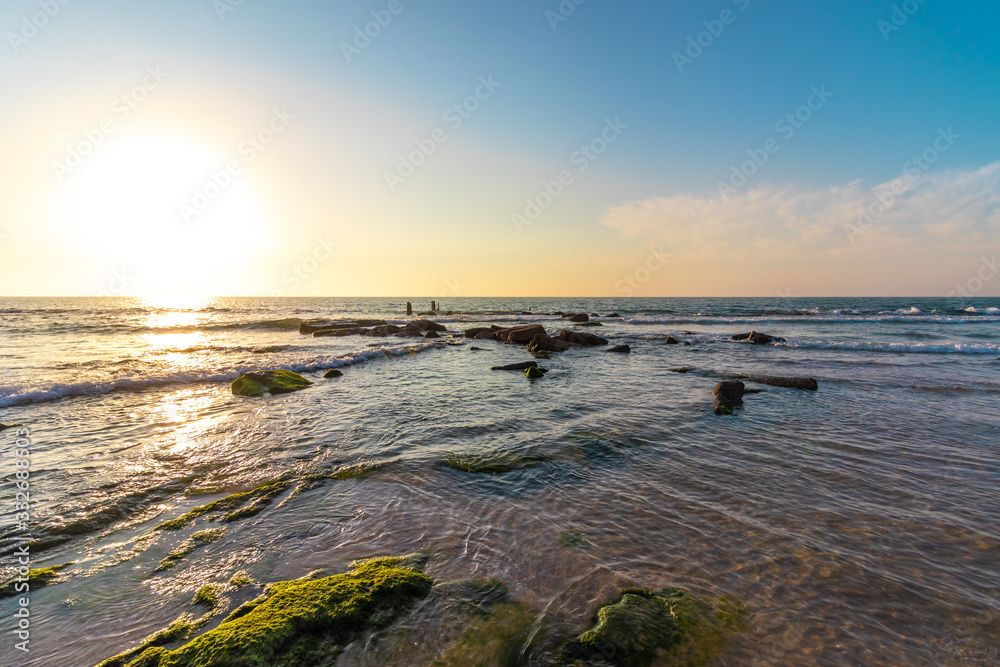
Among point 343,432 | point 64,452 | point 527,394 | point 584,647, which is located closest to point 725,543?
point 584,647

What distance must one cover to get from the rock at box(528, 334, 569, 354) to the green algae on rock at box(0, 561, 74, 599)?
67.7ft

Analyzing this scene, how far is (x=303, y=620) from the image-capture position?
3262mm

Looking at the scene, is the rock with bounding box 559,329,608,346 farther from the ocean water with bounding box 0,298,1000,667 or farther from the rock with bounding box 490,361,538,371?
the ocean water with bounding box 0,298,1000,667

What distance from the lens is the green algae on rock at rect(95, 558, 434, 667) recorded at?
2.92m

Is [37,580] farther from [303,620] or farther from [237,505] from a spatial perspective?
[303,620]

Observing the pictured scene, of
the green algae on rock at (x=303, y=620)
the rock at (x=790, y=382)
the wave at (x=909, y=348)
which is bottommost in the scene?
the wave at (x=909, y=348)

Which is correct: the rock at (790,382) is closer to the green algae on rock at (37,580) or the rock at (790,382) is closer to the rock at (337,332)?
the green algae on rock at (37,580)

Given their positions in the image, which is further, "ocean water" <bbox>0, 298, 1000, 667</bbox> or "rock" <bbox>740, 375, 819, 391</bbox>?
"rock" <bbox>740, 375, 819, 391</bbox>

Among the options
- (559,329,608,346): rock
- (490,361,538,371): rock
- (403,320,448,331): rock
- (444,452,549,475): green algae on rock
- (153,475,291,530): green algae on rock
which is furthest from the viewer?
(403,320,448,331): rock

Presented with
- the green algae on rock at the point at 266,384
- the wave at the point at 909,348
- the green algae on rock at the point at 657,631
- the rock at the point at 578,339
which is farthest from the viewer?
the rock at the point at 578,339

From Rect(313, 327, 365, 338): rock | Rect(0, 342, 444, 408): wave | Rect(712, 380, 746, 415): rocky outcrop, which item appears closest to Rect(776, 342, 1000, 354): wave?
Rect(712, 380, 746, 415): rocky outcrop

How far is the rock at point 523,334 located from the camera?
2727cm

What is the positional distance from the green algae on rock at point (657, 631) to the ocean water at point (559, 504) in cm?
13

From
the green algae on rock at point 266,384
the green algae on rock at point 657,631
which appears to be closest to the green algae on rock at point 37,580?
the green algae on rock at point 657,631
